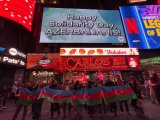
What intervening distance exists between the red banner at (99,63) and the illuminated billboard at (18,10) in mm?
7433

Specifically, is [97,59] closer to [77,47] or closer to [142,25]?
[77,47]

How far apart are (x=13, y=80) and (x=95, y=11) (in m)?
17.0

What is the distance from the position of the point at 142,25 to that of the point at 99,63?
35.5 feet

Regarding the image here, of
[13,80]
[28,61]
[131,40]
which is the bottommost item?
[13,80]

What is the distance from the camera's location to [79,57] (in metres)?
19.3

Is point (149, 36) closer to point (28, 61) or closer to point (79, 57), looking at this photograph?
point (79, 57)

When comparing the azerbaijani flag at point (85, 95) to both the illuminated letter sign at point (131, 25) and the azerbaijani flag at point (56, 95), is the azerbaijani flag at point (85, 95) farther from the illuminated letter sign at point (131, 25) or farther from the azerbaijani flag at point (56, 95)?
the illuminated letter sign at point (131, 25)

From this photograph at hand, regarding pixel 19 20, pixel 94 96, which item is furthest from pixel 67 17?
pixel 94 96

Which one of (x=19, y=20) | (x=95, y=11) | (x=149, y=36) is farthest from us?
(x=95, y=11)

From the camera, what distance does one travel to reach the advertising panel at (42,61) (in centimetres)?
1934

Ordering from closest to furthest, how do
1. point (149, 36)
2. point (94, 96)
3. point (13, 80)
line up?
point (94, 96) → point (13, 80) → point (149, 36)

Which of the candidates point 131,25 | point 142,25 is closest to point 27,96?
point 131,25

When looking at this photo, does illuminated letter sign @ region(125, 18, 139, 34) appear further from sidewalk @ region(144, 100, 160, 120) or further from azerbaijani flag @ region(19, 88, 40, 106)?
azerbaijani flag @ region(19, 88, 40, 106)

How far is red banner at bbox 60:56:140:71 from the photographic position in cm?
1878
